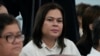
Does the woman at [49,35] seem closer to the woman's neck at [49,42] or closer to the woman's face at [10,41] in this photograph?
the woman's neck at [49,42]

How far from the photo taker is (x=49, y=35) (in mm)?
2182

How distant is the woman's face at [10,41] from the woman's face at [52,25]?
2.09 ft

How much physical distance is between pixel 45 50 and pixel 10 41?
698 mm

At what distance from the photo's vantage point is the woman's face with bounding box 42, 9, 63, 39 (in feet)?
7.04

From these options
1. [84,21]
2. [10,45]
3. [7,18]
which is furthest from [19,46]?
[84,21]

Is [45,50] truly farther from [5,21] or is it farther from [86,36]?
[5,21]

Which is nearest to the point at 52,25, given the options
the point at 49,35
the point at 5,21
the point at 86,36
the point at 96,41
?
the point at 49,35

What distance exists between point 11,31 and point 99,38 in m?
0.76

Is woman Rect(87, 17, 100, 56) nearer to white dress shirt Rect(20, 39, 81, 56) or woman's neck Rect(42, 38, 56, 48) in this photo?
white dress shirt Rect(20, 39, 81, 56)

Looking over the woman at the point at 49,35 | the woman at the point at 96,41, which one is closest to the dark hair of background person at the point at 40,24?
the woman at the point at 49,35

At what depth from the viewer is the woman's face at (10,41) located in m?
1.50

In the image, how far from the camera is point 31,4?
2.36m

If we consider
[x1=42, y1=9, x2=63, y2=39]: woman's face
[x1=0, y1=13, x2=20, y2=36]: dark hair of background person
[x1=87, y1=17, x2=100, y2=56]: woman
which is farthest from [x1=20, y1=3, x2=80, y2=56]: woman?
[x1=0, y1=13, x2=20, y2=36]: dark hair of background person

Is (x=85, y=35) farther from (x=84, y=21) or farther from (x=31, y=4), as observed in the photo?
(x=31, y=4)
